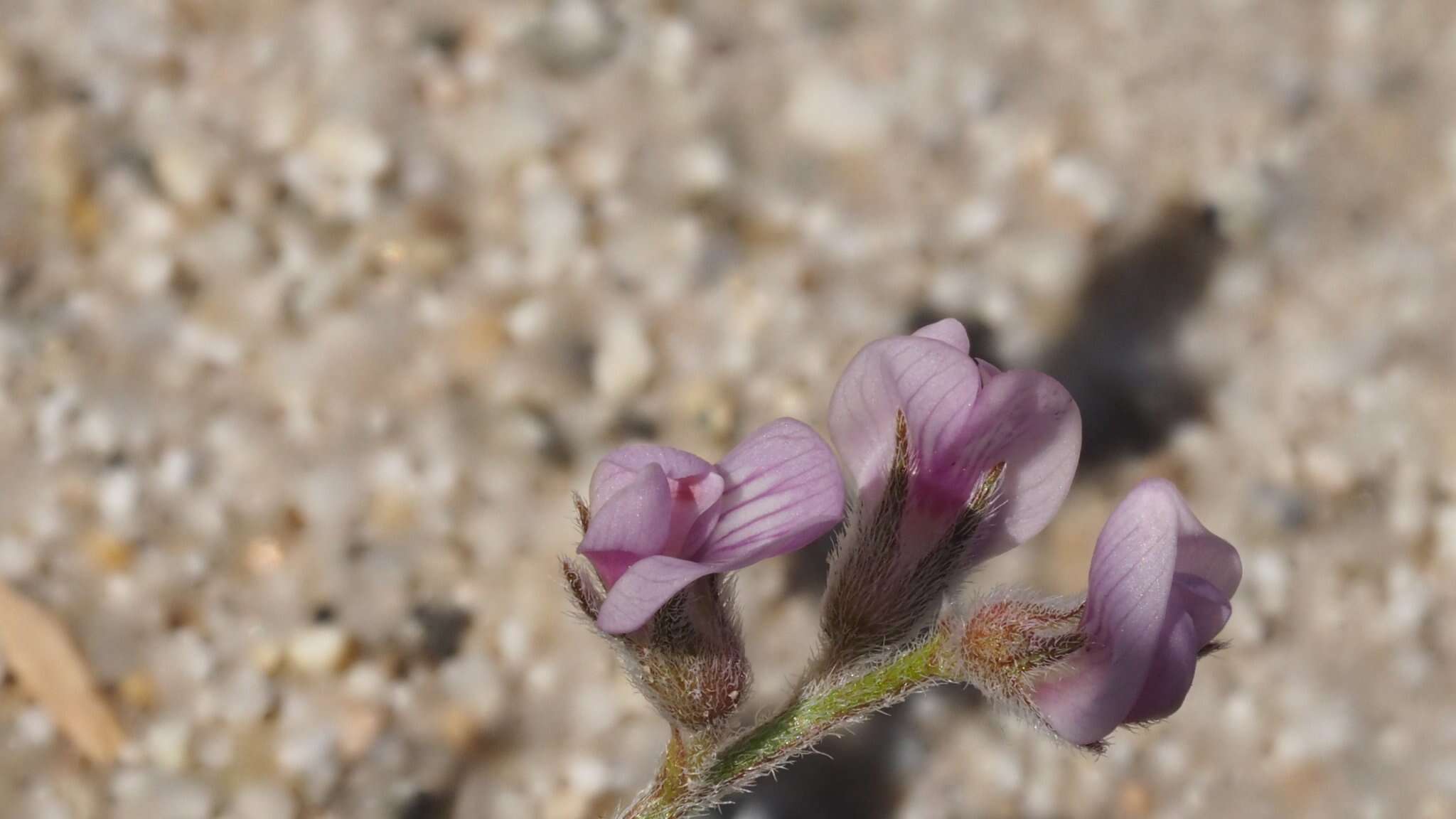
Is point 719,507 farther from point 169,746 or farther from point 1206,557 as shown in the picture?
point 169,746

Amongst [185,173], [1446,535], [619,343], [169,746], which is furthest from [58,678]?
[1446,535]

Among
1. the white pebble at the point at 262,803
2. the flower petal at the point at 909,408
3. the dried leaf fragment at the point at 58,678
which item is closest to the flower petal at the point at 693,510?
the flower petal at the point at 909,408

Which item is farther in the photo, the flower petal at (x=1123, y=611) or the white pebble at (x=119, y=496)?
the white pebble at (x=119, y=496)

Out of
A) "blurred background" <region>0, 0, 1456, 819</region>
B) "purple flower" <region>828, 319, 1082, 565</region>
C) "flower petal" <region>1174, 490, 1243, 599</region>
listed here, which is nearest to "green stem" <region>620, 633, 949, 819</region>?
"purple flower" <region>828, 319, 1082, 565</region>

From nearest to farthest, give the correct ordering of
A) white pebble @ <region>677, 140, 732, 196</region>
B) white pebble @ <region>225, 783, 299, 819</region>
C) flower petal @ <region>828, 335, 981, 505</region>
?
flower petal @ <region>828, 335, 981, 505</region>, white pebble @ <region>225, 783, 299, 819</region>, white pebble @ <region>677, 140, 732, 196</region>

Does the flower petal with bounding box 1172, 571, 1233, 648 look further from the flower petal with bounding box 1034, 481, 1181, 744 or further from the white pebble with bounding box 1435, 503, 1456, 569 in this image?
the white pebble with bounding box 1435, 503, 1456, 569

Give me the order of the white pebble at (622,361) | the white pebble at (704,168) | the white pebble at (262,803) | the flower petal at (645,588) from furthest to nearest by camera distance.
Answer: the white pebble at (704,168) < the white pebble at (622,361) < the white pebble at (262,803) < the flower petal at (645,588)

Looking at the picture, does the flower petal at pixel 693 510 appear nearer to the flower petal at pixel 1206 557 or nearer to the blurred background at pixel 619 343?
the flower petal at pixel 1206 557
